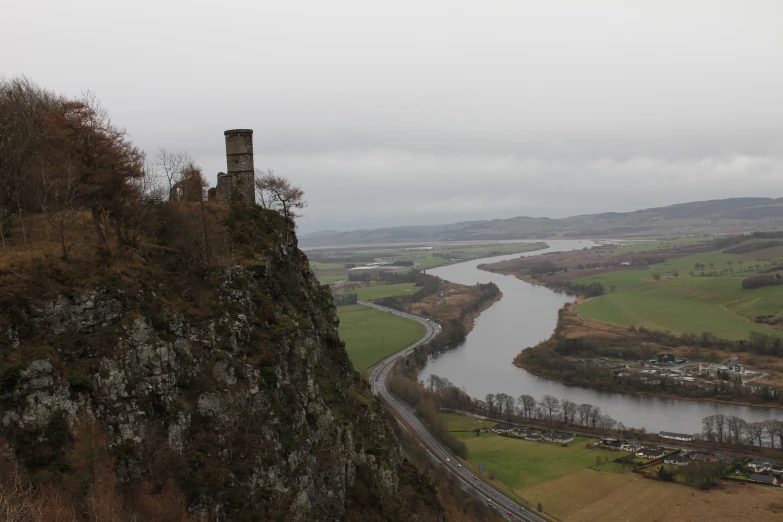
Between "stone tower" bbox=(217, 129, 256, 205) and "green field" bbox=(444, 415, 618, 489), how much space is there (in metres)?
31.4

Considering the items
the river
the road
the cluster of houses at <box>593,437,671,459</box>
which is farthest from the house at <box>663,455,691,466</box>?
the road

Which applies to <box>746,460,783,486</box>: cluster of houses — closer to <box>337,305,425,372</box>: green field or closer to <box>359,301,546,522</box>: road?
<box>359,301,546,522</box>: road

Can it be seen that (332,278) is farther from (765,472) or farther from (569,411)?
(765,472)

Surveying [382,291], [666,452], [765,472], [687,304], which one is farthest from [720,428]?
[382,291]

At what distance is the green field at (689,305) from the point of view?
9388cm

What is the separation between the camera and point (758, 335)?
269 ft

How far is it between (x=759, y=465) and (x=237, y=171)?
4538 centimetres

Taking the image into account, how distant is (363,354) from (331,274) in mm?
96140

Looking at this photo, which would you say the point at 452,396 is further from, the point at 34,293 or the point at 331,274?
the point at 331,274

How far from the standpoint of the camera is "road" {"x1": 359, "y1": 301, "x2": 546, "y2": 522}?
41125mm

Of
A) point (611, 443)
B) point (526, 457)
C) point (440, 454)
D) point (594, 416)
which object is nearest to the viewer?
point (440, 454)

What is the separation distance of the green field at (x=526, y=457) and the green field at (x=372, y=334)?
79.8 feet

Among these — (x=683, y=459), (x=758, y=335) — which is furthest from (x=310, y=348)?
(x=758, y=335)

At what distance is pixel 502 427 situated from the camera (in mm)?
58781
